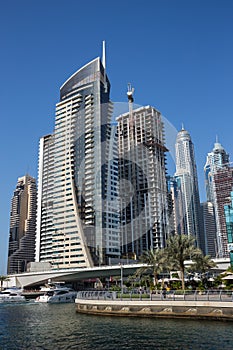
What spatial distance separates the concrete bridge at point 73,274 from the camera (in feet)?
344

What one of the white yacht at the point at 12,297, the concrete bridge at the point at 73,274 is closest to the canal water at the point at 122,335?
the concrete bridge at the point at 73,274

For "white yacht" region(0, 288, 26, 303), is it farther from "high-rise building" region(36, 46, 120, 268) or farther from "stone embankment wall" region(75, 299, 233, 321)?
"stone embankment wall" region(75, 299, 233, 321)

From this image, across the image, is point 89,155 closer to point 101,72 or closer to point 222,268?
point 101,72

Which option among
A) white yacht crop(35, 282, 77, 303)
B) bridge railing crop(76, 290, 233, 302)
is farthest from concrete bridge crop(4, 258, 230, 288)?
bridge railing crop(76, 290, 233, 302)

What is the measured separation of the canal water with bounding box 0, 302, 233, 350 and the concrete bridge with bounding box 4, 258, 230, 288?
2205 inches

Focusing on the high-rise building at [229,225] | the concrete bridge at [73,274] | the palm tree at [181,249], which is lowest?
the concrete bridge at [73,274]

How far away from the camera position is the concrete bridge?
344 feet

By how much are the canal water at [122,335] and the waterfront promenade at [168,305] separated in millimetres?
1692

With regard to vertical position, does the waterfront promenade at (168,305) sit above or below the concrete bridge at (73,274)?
below

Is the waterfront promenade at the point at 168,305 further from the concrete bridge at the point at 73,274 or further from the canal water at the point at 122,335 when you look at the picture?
the concrete bridge at the point at 73,274

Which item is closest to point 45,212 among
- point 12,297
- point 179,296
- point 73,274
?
point 73,274

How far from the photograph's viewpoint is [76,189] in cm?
11656

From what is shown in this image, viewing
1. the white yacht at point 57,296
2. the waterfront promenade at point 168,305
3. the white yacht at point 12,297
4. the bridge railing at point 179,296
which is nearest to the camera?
the waterfront promenade at point 168,305

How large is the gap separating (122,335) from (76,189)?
87964 millimetres
